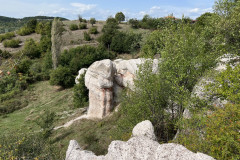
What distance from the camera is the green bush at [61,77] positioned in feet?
128

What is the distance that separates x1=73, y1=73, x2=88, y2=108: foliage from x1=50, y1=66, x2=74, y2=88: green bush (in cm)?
1034

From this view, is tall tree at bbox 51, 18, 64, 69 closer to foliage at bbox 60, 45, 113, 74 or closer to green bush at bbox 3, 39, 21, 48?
foliage at bbox 60, 45, 113, 74

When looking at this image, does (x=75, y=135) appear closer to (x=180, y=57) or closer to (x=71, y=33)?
(x=180, y=57)

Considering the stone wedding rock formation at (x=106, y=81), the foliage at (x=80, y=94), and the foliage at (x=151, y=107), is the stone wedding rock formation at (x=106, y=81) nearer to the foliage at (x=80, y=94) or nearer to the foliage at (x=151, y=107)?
the foliage at (x=80, y=94)

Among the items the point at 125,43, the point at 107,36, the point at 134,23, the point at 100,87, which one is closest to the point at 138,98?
the point at 100,87

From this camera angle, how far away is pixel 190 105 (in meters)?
11.6

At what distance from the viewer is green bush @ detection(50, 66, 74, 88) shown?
39.1m

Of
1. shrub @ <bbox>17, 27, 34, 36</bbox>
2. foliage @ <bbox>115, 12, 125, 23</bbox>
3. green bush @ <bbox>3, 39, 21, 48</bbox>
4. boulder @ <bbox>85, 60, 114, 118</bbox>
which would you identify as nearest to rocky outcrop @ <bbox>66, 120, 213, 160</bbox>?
boulder @ <bbox>85, 60, 114, 118</bbox>

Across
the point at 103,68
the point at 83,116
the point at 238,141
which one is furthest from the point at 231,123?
the point at 83,116

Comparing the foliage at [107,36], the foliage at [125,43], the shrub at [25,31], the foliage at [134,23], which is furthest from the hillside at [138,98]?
the foliage at [134,23]

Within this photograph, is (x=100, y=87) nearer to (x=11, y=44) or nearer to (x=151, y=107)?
(x=151, y=107)

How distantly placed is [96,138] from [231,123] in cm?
1573

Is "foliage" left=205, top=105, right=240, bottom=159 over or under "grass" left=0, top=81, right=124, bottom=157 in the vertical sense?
over

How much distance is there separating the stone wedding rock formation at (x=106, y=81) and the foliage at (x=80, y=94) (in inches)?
214
